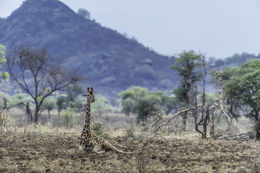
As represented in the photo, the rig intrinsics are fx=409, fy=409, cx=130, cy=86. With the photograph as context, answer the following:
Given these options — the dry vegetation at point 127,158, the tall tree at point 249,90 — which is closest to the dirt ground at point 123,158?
the dry vegetation at point 127,158

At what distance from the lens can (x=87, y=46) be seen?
477 feet

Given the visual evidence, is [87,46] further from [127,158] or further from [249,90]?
[127,158]

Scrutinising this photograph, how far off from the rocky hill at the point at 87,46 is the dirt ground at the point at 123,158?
336ft

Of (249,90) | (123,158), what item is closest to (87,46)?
(249,90)

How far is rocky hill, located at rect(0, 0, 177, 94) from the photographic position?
12562 centimetres

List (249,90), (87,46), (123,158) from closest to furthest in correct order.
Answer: (123,158) < (249,90) < (87,46)

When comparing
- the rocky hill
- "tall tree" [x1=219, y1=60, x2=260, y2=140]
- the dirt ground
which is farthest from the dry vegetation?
the rocky hill

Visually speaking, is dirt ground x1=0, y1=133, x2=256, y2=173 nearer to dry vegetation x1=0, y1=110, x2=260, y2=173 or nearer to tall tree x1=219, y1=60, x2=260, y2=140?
dry vegetation x1=0, y1=110, x2=260, y2=173

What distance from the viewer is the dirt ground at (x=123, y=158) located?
27.4ft

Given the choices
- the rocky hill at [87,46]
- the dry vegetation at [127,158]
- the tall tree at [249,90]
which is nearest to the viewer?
the dry vegetation at [127,158]

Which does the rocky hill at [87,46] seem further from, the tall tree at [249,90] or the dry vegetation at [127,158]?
the dry vegetation at [127,158]

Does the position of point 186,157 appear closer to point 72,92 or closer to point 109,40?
point 72,92

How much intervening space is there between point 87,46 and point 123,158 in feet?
450

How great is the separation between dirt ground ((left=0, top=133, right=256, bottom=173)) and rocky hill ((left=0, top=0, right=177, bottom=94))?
102 m
